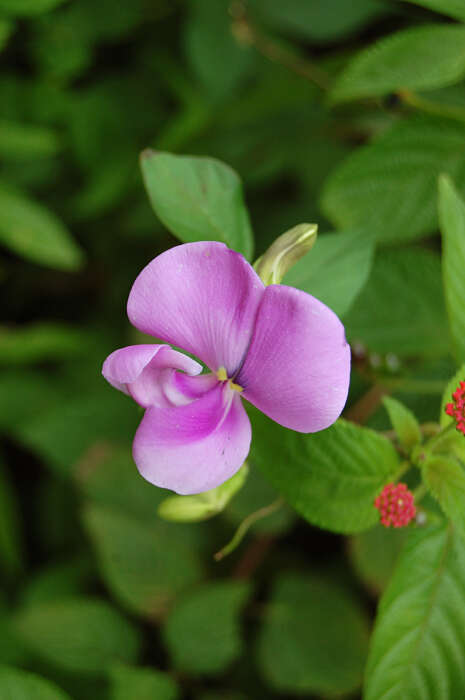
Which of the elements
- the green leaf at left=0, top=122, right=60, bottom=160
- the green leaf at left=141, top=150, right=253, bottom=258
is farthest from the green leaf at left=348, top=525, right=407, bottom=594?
the green leaf at left=0, top=122, right=60, bottom=160

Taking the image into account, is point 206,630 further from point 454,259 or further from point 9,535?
point 454,259

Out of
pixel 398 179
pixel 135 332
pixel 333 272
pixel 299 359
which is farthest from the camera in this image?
pixel 135 332

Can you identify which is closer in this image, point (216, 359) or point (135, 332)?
point (216, 359)

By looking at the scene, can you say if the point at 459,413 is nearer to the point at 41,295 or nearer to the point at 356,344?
the point at 356,344

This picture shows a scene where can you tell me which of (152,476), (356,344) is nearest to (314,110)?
(356,344)

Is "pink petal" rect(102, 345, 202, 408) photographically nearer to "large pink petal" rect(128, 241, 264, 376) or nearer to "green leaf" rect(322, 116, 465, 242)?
"large pink petal" rect(128, 241, 264, 376)

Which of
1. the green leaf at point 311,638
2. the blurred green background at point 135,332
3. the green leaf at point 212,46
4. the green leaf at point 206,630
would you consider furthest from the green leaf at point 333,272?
the green leaf at point 212,46

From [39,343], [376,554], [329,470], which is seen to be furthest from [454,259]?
[39,343]
